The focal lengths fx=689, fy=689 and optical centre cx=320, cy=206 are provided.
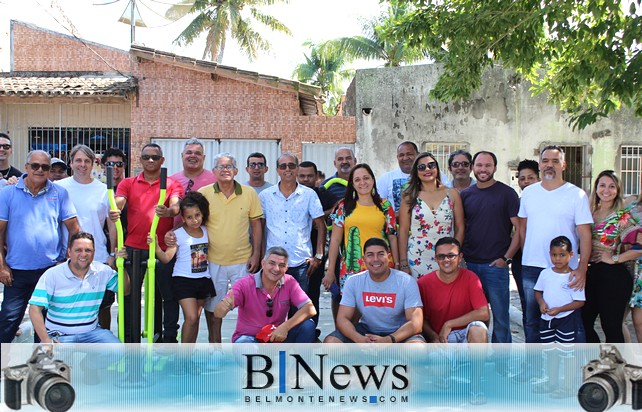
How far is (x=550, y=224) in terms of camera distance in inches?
219

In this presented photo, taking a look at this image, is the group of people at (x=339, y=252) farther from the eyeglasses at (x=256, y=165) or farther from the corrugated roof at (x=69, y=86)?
the corrugated roof at (x=69, y=86)

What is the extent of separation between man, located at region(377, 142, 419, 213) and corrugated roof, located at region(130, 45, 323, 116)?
8494 mm

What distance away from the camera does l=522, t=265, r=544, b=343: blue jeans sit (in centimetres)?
562

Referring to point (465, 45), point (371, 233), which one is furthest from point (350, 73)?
point (371, 233)

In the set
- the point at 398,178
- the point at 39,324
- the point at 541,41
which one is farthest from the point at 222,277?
the point at 541,41

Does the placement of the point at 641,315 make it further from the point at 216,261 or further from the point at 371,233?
the point at 216,261

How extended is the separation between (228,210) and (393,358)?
6.39ft

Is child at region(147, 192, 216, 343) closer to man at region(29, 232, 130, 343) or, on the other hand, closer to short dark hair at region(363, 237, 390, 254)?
man at region(29, 232, 130, 343)

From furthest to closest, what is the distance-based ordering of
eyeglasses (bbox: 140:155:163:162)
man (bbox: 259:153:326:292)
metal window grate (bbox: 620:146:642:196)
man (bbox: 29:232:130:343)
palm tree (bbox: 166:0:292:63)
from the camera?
palm tree (bbox: 166:0:292:63) < metal window grate (bbox: 620:146:642:196) < man (bbox: 259:153:326:292) < eyeglasses (bbox: 140:155:163:162) < man (bbox: 29:232:130:343)

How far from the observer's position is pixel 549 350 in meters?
5.39

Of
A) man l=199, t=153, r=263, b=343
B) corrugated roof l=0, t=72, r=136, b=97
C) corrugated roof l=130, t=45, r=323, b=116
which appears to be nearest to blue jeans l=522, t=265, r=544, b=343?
man l=199, t=153, r=263, b=343

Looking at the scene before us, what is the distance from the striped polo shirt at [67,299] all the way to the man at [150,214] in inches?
17.8

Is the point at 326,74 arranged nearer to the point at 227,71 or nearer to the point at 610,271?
the point at 227,71

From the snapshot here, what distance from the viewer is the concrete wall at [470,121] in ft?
50.0
